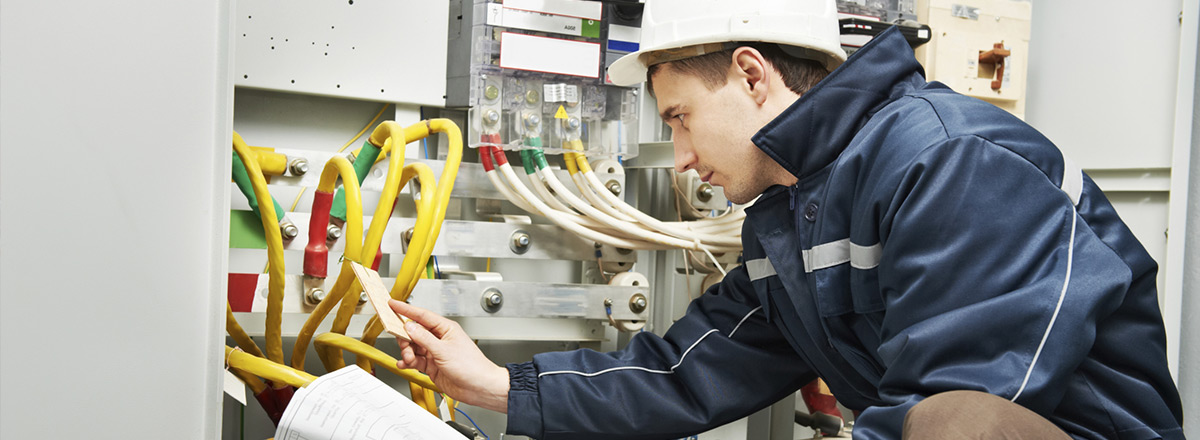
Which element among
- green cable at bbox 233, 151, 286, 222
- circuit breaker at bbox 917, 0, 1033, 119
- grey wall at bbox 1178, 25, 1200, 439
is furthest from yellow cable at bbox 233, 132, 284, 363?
grey wall at bbox 1178, 25, 1200, 439

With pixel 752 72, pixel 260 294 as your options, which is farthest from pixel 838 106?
pixel 260 294

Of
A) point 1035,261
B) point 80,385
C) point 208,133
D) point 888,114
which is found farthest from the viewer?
point 888,114

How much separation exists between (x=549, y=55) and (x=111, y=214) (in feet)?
3.46

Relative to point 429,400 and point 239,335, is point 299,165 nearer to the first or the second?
point 239,335

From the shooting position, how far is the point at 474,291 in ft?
5.00

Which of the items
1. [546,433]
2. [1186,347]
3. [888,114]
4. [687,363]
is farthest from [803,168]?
[1186,347]

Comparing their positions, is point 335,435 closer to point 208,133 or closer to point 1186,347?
point 208,133

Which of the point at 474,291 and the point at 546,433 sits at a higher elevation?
the point at 474,291

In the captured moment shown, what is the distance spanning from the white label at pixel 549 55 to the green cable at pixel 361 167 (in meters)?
0.28

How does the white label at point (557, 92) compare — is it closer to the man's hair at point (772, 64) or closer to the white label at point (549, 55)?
the white label at point (549, 55)

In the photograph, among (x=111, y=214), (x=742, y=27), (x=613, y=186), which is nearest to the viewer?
(x=111, y=214)

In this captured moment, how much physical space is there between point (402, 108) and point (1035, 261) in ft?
3.91

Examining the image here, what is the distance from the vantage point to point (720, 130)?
3.95 feet

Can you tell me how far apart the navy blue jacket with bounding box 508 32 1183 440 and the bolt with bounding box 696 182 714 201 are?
1.68ft
